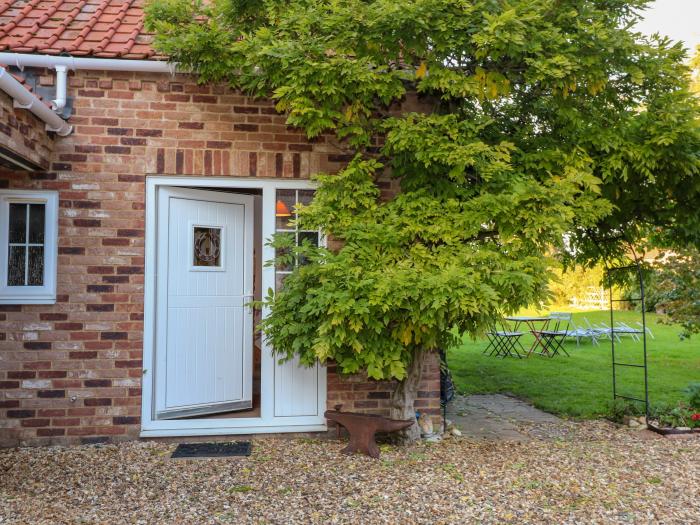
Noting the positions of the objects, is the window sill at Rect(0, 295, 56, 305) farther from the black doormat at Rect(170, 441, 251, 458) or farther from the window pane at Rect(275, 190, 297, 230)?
the window pane at Rect(275, 190, 297, 230)

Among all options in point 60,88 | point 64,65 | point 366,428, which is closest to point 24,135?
point 60,88

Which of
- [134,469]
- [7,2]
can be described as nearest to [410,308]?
[134,469]

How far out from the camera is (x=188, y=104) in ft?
16.9

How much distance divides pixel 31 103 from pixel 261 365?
2785 mm

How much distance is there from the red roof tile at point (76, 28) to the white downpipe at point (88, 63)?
Answer: 0.06 meters

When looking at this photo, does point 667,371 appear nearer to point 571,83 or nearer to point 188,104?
point 571,83

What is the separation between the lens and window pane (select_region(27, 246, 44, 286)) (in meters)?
4.97

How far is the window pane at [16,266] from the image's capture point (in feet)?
16.2

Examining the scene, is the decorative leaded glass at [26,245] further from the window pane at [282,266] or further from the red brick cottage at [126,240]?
the window pane at [282,266]

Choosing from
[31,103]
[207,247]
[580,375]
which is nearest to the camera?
[31,103]

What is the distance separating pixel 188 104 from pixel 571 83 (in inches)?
126

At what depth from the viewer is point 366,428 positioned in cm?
476

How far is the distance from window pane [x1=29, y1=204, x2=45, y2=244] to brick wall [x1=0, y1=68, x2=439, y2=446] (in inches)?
7.8

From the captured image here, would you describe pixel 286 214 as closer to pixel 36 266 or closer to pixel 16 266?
pixel 36 266
